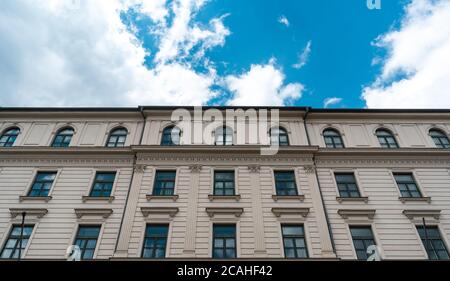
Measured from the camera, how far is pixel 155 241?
583 inches

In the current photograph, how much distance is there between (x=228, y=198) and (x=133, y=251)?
16.6ft

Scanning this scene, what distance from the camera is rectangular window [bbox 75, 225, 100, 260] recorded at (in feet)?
47.2

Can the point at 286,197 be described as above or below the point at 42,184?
below

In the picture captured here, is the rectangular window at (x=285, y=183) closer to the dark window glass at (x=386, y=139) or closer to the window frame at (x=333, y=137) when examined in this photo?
the window frame at (x=333, y=137)

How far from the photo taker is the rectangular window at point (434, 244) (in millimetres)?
14203

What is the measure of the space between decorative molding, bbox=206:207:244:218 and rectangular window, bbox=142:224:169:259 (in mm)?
2132

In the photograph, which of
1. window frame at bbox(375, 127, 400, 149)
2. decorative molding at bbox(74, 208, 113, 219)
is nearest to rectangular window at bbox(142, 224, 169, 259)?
decorative molding at bbox(74, 208, 113, 219)

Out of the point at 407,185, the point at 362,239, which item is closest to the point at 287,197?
the point at 362,239

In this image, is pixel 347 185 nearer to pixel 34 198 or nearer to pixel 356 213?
pixel 356 213

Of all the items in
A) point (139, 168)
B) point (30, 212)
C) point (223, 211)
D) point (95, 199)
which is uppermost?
point (139, 168)

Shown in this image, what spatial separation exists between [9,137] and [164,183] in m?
10.2

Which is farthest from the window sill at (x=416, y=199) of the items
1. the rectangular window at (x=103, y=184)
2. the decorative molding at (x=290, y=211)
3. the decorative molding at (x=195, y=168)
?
the rectangular window at (x=103, y=184)

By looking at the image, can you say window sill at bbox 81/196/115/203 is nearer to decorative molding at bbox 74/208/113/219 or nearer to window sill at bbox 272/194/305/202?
decorative molding at bbox 74/208/113/219

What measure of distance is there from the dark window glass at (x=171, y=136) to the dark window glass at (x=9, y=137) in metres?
8.79
